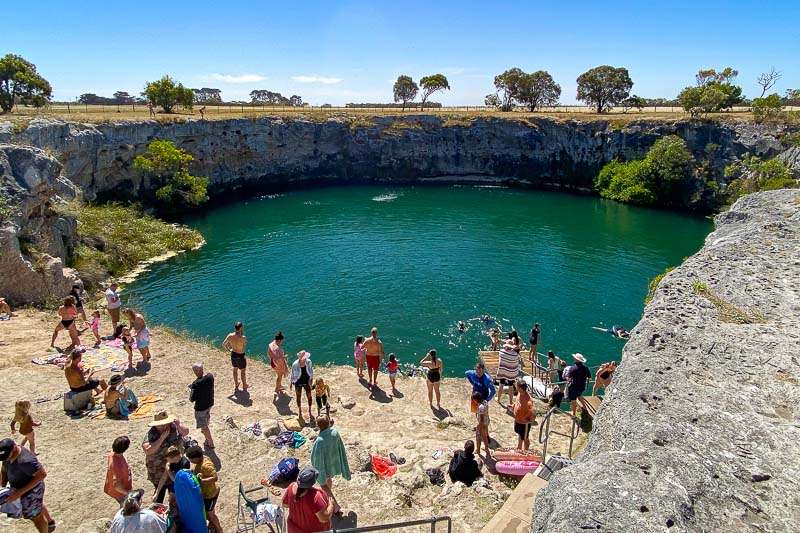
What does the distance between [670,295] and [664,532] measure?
710 cm

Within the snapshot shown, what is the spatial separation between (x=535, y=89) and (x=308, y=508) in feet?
321

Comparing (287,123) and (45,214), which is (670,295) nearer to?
(45,214)

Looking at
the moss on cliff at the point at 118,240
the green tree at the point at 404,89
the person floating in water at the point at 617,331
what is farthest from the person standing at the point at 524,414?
the green tree at the point at 404,89

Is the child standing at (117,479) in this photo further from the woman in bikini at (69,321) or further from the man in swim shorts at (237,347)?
the woman in bikini at (69,321)

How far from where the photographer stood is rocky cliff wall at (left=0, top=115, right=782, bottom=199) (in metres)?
54.2

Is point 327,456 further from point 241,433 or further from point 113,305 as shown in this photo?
point 113,305

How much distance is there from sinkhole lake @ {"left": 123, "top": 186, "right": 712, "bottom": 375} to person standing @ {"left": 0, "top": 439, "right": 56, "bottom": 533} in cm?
1201

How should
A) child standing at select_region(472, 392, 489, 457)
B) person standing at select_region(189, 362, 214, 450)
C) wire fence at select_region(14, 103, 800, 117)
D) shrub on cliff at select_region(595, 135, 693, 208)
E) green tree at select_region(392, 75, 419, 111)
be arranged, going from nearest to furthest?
person standing at select_region(189, 362, 214, 450) < child standing at select_region(472, 392, 489, 457) < wire fence at select_region(14, 103, 800, 117) < shrub on cliff at select_region(595, 135, 693, 208) < green tree at select_region(392, 75, 419, 111)

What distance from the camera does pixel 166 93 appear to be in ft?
207

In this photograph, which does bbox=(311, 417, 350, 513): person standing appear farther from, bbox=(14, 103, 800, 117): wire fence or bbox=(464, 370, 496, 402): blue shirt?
bbox=(14, 103, 800, 117): wire fence

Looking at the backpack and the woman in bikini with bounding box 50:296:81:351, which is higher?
the backpack

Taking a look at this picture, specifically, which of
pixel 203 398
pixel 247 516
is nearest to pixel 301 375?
pixel 203 398

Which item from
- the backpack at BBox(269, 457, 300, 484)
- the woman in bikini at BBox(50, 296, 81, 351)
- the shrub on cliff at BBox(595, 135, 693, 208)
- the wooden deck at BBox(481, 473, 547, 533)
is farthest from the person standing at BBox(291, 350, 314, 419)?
the shrub on cliff at BBox(595, 135, 693, 208)

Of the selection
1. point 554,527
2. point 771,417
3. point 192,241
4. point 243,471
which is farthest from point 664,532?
point 192,241
